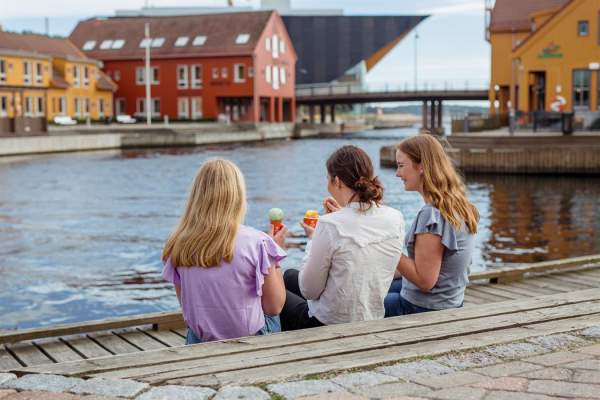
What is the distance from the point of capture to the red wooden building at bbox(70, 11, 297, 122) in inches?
2507

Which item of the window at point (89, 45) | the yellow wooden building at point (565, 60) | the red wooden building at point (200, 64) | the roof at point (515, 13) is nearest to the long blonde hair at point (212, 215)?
the yellow wooden building at point (565, 60)

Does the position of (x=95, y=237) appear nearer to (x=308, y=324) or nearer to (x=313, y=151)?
(x=308, y=324)

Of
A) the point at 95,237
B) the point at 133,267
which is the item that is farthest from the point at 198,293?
the point at 95,237

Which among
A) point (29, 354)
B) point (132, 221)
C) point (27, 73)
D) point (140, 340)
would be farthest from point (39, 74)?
point (29, 354)

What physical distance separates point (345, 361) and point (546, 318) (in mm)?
1409

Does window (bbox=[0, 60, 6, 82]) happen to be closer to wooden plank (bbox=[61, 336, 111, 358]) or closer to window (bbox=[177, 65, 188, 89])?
window (bbox=[177, 65, 188, 89])

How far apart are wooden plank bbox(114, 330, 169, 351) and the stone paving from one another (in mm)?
2421

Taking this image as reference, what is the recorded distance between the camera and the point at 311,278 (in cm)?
481

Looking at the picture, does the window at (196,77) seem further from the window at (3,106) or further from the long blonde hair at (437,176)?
the long blonde hair at (437,176)

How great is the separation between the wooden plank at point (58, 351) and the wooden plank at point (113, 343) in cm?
22

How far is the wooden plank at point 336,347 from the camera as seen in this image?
148 inches

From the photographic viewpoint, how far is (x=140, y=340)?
246 inches

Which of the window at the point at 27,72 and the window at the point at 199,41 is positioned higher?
the window at the point at 199,41

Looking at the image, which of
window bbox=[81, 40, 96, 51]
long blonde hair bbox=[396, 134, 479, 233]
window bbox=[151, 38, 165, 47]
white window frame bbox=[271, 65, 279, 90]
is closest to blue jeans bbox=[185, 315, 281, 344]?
long blonde hair bbox=[396, 134, 479, 233]
